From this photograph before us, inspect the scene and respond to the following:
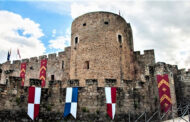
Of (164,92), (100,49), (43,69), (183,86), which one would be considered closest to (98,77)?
(100,49)

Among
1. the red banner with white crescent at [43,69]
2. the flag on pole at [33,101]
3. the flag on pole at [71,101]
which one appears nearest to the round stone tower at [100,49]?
the flag on pole at [71,101]

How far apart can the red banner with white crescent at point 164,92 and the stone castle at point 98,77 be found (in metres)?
0.28

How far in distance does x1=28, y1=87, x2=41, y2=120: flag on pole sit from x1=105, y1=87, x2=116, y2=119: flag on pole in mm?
3237

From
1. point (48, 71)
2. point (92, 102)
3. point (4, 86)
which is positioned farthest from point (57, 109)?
point (48, 71)

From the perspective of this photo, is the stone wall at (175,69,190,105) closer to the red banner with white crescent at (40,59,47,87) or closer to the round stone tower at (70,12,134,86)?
the round stone tower at (70,12,134,86)

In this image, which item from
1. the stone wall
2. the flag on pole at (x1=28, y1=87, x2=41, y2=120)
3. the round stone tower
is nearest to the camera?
the flag on pole at (x1=28, y1=87, x2=41, y2=120)

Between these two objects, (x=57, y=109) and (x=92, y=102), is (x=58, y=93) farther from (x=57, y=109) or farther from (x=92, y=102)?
(x=92, y=102)

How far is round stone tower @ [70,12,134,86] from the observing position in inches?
480

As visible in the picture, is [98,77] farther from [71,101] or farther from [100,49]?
[71,101]

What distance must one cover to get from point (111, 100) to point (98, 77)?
3.54 metres

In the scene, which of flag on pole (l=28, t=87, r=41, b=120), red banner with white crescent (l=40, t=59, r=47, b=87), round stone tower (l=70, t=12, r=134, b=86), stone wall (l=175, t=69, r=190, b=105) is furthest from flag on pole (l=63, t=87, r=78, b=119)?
red banner with white crescent (l=40, t=59, r=47, b=87)

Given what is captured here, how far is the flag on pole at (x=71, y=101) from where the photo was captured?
837 cm

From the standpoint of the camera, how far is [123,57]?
13031 millimetres

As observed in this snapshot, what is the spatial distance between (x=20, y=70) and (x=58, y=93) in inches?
542
